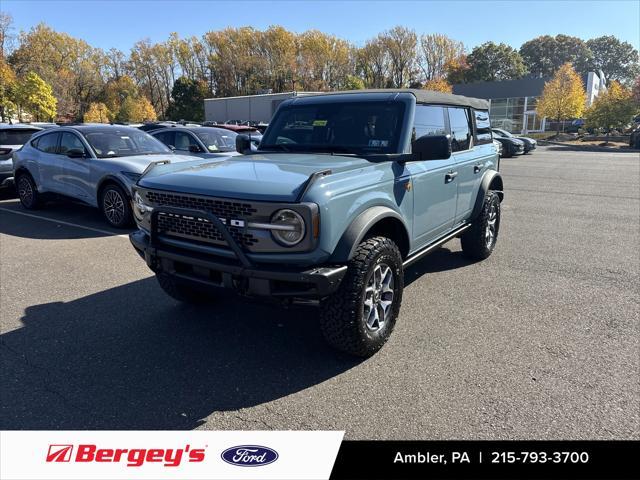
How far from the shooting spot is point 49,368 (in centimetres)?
337

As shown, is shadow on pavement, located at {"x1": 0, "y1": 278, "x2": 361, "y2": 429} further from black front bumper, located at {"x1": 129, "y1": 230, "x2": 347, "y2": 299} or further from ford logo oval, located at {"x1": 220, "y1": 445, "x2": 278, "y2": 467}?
ford logo oval, located at {"x1": 220, "y1": 445, "x2": 278, "y2": 467}

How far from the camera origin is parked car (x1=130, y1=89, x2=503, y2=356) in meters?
2.91

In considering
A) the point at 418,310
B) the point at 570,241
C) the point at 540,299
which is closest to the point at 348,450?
the point at 418,310

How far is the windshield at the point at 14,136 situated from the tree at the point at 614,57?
127506 mm

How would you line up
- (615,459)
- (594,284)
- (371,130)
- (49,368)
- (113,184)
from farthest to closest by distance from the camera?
1. (113,184)
2. (594,284)
3. (371,130)
4. (49,368)
5. (615,459)

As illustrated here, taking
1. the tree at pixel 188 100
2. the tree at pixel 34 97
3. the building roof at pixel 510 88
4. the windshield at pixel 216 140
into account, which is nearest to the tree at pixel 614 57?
the building roof at pixel 510 88

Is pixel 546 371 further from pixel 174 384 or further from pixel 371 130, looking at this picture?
pixel 174 384

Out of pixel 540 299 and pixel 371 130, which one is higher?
pixel 371 130

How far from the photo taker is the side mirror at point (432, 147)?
358 cm

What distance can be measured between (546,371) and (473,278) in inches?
80.9

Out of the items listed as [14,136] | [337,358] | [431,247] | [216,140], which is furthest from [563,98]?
[337,358]

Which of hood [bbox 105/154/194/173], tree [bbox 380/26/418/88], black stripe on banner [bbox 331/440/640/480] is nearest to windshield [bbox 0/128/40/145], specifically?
hood [bbox 105/154/194/173]

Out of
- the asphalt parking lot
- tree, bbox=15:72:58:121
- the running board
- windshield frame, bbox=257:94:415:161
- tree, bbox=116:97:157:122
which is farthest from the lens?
tree, bbox=116:97:157:122

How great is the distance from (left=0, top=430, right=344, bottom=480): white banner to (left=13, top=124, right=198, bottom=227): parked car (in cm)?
540
